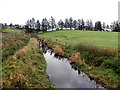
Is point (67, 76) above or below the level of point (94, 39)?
below

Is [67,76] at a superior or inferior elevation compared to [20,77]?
inferior

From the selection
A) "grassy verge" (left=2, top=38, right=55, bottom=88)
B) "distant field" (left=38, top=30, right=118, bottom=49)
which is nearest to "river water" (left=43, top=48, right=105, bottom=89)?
"grassy verge" (left=2, top=38, right=55, bottom=88)

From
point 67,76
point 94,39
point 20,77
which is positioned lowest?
point 67,76

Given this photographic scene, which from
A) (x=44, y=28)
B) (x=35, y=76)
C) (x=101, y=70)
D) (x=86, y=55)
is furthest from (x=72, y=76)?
(x=44, y=28)

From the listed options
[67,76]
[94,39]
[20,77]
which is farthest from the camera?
[94,39]

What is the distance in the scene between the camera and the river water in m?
29.6

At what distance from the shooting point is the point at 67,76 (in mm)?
34156

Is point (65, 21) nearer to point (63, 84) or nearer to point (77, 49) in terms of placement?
point (77, 49)

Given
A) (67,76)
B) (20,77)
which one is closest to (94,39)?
(67,76)

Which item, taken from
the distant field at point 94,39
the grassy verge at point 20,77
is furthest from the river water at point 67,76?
the distant field at point 94,39

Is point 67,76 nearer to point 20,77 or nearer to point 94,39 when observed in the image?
point 20,77

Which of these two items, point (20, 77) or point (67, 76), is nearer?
point (20, 77)

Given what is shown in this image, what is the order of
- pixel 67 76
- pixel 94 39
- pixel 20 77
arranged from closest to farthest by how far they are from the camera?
pixel 20 77, pixel 67 76, pixel 94 39

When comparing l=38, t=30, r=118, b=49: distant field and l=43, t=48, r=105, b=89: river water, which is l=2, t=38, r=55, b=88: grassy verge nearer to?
l=43, t=48, r=105, b=89: river water
